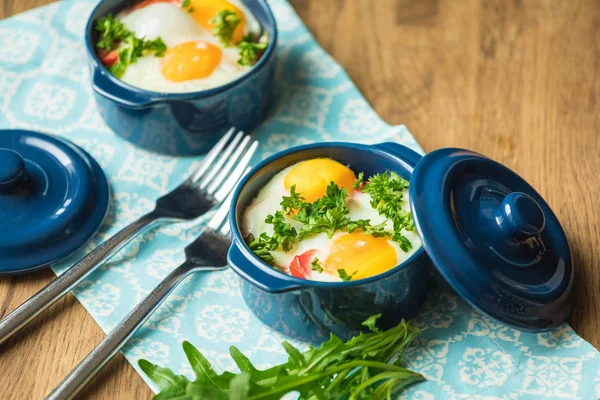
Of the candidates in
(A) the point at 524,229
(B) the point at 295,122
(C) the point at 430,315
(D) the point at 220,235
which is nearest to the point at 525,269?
(A) the point at 524,229

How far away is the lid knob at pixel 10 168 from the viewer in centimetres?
174

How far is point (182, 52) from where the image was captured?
6.43 ft

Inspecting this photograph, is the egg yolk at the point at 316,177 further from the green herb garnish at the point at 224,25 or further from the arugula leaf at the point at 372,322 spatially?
the green herb garnish at the point at 224,25

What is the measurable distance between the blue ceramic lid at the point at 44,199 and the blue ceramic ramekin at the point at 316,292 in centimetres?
42

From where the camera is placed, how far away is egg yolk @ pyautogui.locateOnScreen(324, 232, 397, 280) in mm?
1518

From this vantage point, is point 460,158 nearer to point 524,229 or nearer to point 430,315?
point 524,229

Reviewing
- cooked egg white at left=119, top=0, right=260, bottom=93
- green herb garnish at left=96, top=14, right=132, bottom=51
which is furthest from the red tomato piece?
green herb garnish at left=96, top=14, right=132, bottom=51

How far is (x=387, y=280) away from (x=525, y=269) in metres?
0.29

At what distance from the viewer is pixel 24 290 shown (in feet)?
5.66

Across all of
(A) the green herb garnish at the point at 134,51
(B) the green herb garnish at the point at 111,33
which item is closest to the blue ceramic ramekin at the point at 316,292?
(A) the green herb garnish at the point at 134,51

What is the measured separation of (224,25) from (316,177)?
63 centimetres

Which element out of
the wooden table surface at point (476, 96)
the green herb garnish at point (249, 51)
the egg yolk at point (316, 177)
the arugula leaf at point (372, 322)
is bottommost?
the wooden table surface at point (476, 96)

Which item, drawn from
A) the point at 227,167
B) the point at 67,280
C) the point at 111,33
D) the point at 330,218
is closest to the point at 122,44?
the point at 111,33

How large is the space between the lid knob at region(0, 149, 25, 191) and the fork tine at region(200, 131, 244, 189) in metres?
0.44
